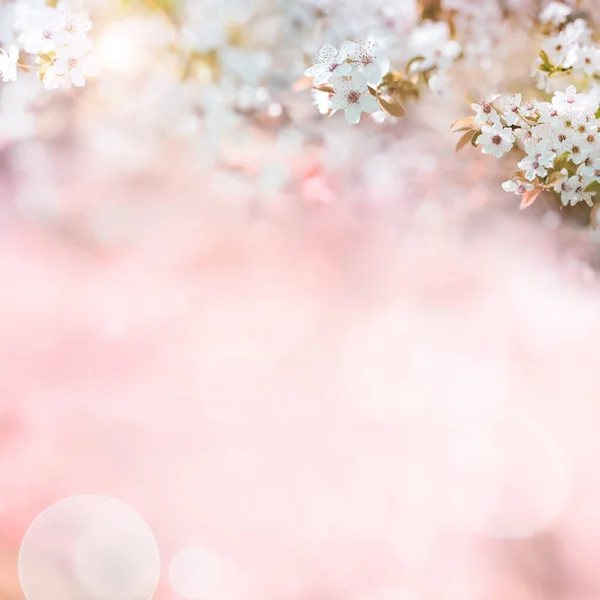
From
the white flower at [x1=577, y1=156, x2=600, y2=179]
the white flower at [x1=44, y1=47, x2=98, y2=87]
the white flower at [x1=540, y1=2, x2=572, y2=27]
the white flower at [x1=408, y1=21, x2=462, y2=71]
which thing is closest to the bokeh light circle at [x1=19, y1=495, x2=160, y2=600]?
the white flower at [x1=408, y1=21, x2=462, y2=71]

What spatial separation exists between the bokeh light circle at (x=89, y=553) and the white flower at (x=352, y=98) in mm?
2840

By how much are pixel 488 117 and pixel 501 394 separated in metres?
2.68

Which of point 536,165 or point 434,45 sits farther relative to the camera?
point 434,45

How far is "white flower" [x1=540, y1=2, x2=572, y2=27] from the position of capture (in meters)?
1.56

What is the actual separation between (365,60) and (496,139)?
9.2 inches

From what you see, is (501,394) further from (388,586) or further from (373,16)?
(373,16)

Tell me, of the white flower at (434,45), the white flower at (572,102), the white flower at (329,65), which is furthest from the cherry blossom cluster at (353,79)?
the white flower at (434,45)

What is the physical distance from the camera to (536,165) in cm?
101

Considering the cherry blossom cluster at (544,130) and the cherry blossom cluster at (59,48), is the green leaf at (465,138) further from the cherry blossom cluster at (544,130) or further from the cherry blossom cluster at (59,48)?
the cherry blossom cluster at (59,48)

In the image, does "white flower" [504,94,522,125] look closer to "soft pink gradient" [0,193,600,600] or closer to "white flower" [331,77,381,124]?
"white flower" [331,77,381,124]

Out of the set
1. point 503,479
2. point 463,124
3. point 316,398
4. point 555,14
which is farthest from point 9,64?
point 503,479

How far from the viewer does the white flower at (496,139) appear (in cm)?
100

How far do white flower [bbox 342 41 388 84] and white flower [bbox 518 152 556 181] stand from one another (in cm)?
26

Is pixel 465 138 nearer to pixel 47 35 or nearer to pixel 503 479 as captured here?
pixel 47 35
